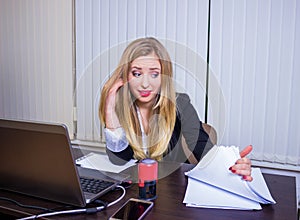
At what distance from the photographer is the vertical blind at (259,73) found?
1868mm

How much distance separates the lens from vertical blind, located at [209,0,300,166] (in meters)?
1.87

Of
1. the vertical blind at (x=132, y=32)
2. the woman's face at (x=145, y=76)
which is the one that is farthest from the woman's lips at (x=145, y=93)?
the vertical blind at (x=132, y=32)

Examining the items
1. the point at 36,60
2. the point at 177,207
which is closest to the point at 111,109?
the point at 177,207

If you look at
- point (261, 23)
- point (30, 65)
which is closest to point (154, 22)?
point (261, 23)

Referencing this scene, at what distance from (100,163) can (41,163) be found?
1.38 feet

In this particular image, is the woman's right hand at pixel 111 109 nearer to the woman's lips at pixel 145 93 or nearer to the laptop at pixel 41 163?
the woman's lips at pixel 145 93

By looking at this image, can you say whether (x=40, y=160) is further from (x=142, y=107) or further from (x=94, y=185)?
(x=142, y=107)

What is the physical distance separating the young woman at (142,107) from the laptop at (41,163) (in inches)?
12.1

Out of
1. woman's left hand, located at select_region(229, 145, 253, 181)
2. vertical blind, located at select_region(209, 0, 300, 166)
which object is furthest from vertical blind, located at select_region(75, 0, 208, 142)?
woman's left hand, located at select_region(229, 145, 253, 181)

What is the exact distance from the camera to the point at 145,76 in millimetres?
1081

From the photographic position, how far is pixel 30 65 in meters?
2.57

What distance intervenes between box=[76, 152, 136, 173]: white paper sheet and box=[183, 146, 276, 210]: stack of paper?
0.26 metres

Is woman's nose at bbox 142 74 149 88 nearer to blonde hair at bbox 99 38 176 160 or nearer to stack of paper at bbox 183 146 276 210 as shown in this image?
blonde hair at bbox 99 38 176 160

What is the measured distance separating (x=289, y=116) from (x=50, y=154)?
1547 mm
